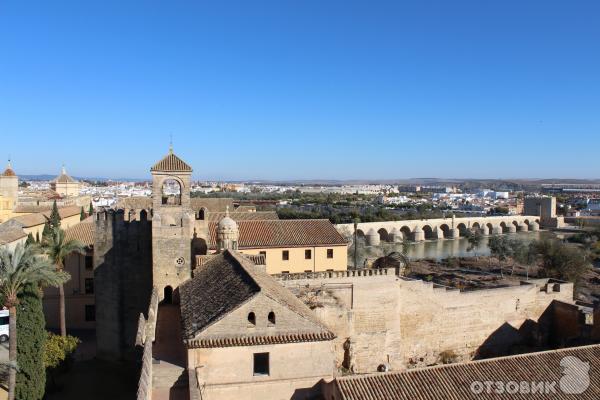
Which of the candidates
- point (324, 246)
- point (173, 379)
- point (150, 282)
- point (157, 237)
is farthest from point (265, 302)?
point (324, 246)

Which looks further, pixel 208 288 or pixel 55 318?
pixel 55 318

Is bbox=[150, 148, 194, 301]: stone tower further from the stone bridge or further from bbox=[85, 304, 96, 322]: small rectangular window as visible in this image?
the stone bridge

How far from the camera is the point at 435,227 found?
81938mm

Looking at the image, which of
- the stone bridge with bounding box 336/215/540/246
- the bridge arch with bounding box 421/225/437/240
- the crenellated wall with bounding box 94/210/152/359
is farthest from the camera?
the bridge arch with bounding box 421/225/437/240

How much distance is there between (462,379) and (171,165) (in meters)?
12.2

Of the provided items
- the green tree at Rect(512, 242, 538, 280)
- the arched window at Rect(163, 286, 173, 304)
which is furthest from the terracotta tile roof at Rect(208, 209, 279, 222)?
the green tree at Rect(512, 242, 538, 280)

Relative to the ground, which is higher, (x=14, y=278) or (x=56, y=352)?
(x=14, y=278)

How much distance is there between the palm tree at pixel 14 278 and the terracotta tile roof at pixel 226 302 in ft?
15.2

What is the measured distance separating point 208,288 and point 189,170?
17.5ft

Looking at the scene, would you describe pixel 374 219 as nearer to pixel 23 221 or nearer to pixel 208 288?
pixel 23 221

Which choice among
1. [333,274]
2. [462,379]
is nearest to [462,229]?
[333,274]

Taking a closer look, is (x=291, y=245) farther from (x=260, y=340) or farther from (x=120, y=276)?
(x=260, y=340)

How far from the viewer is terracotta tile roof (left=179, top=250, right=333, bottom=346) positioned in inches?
511

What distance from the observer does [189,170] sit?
1938 centimetres
